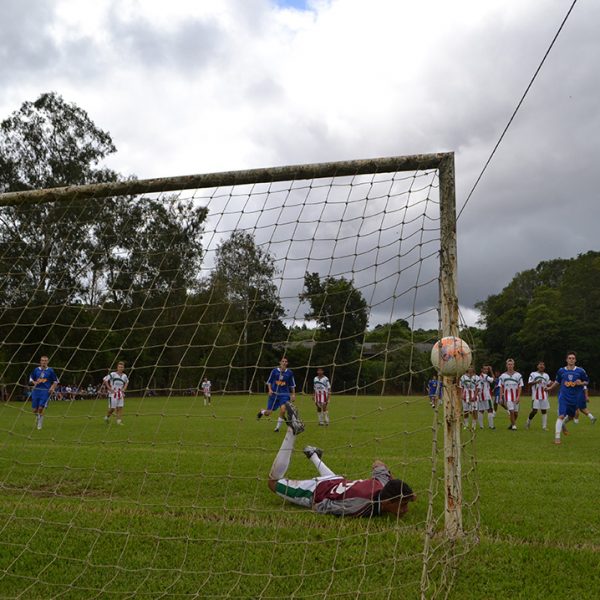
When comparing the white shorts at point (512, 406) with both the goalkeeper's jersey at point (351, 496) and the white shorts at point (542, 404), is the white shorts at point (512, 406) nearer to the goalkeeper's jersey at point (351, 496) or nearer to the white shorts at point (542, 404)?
the white shorts at point (542, 404)

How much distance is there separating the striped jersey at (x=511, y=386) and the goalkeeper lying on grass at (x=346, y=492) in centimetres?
982

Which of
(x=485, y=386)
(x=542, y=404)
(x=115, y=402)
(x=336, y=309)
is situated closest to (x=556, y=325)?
(x=485, y=386)

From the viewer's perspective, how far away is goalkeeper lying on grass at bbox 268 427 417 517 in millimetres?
4719

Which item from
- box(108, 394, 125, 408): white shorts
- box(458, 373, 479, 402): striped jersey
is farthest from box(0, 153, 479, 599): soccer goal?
box(108, 394, 125, 408): white shorts

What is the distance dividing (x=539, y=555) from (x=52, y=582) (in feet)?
10.4

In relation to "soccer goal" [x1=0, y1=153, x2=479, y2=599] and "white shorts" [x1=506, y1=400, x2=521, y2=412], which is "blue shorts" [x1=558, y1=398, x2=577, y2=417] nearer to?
"white shorts" [x1=506, y1=400, x2=521, y2=412]

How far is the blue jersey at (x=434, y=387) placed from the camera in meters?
4.12

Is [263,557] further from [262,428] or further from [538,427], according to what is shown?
[538,427]

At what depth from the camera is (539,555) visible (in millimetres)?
3982

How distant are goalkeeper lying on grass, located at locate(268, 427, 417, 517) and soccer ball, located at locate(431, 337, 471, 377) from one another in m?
1.12

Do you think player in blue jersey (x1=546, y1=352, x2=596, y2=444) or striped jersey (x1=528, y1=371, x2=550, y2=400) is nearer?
player in blue jersey (x1=546, y1=352, x2=596, y2=444)

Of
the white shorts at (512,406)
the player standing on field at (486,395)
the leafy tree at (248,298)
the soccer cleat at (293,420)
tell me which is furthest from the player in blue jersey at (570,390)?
the soccer cleat at (293,420)

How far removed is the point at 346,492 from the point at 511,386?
407 inches

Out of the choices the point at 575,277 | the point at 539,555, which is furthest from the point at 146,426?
the point at 575,277
